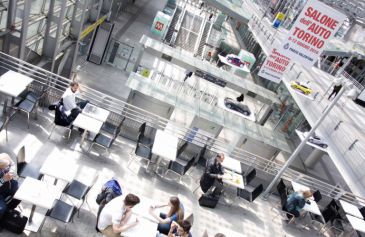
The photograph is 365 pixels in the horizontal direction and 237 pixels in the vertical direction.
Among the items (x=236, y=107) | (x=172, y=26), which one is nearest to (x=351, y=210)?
(x=236, y=107)

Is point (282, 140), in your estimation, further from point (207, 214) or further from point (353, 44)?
point (353, 44)

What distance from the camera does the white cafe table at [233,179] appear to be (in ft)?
30.6

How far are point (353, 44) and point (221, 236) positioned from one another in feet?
99.8

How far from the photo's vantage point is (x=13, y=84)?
818 cm

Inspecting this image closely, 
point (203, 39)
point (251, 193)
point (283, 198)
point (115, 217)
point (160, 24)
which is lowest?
point (203, 39)

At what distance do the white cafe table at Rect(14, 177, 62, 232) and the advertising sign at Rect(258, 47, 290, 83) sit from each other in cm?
861

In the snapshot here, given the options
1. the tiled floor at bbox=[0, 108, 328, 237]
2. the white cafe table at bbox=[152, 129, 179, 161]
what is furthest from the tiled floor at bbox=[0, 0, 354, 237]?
the white cafe table at bbox=[152, 129, 179, 161]

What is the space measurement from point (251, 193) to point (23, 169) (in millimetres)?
6171

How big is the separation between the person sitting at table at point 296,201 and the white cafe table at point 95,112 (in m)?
5.62

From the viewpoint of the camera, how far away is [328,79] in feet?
66.2

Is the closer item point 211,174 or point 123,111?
point 211,174

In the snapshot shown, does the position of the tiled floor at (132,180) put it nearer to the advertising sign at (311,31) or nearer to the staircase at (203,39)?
the advertising sign at (311,31)

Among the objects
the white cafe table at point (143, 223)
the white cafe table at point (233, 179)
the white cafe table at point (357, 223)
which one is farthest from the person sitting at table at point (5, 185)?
the white cafe table at point (357, 223)

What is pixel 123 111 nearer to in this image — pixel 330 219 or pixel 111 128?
pixel 111 128
